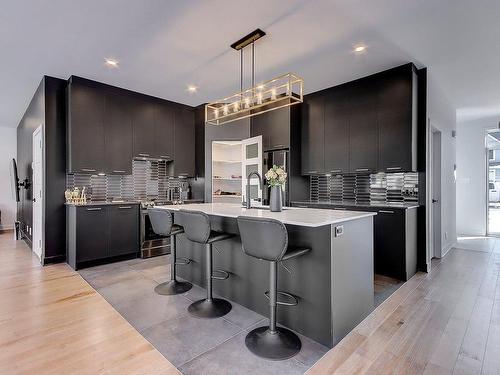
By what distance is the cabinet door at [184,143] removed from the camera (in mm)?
5363

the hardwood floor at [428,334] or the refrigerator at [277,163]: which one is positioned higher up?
the refrigerator at [277,163]

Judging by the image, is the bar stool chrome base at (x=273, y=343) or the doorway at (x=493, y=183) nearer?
the bar stool chrome base at (x=273, y=343)

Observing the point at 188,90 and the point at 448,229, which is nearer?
the point at 188,90

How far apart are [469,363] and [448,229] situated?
3832 mm

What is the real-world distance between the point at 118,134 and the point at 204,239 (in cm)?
306

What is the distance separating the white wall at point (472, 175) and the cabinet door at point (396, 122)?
13.3ft

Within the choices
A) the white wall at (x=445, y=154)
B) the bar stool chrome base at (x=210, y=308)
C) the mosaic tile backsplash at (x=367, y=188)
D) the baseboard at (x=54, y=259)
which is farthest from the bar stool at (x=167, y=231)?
the white wall at (x=445, y=154)

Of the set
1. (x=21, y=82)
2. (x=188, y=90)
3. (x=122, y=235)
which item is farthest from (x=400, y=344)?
(x=21, y=82)

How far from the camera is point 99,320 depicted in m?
2.37

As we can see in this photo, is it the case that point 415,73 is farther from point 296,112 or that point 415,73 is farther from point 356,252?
point 356,252

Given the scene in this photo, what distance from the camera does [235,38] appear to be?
2.91m

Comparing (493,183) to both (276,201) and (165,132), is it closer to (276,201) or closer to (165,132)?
(276,201)

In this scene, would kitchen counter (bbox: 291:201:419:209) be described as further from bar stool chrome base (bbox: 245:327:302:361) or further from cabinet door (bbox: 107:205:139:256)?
cabinet door (bbox: 107:205:139:256)

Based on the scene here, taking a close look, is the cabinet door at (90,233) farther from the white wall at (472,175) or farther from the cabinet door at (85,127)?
the white wall at (472,175)
